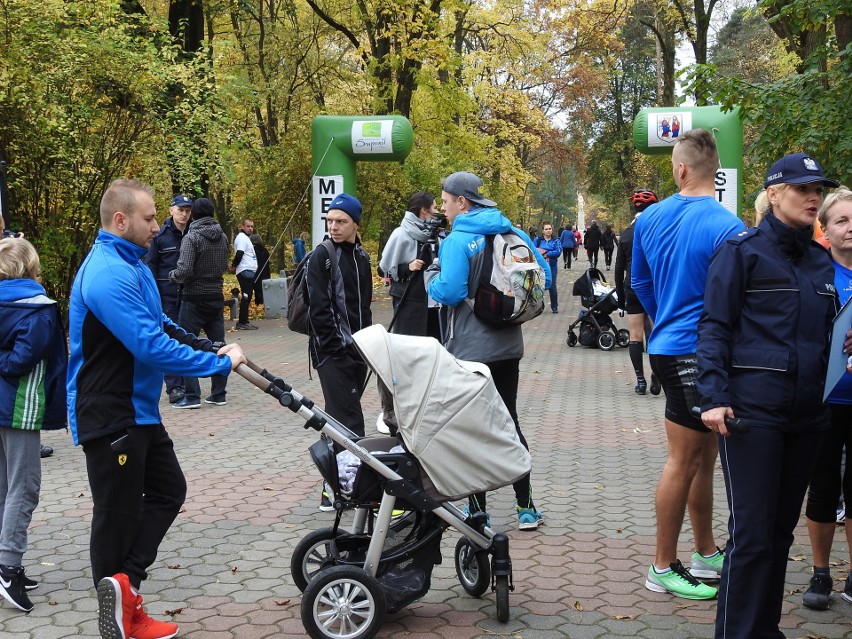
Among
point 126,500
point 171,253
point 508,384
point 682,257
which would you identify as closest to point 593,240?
point 171,253

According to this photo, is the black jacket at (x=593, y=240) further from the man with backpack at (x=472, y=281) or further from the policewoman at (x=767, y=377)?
the policewoman at (x=767, y=377)

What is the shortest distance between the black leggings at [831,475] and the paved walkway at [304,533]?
0.47 metres

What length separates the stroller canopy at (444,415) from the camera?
14.3 ft

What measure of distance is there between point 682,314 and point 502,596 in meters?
1.57

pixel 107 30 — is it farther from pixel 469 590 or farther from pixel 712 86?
pixel 469 590

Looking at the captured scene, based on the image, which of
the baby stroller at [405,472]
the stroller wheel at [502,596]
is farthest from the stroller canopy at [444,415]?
the stroller wheel at [502,596]

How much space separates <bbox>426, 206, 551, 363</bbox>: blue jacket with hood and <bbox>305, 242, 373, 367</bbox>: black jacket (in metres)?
0.75

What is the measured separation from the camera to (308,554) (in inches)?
189

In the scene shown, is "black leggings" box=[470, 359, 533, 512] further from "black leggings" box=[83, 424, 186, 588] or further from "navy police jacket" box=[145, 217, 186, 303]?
"navy police jacket" box=[145, 217, 186, 303]

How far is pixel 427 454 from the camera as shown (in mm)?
4340

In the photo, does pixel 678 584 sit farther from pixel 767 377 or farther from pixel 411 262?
pixel 411 262

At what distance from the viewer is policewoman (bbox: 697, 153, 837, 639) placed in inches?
146

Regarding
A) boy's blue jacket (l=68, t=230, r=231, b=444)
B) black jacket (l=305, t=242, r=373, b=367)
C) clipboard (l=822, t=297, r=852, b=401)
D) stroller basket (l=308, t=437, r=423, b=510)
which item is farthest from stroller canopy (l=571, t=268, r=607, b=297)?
boy's blue jacket (l=68, t=230, r=231, b=444)

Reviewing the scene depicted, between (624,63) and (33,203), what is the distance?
42.5 m
